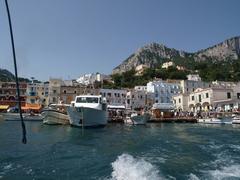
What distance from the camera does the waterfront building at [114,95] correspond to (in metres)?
95.0

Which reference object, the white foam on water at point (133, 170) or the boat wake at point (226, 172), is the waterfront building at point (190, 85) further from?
the boat wake at point (226, 172)

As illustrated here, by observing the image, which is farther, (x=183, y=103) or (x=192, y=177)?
(x=183, y=103)

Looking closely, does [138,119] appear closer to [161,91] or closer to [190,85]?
[161,91]

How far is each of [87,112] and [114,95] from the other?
54.3 meters

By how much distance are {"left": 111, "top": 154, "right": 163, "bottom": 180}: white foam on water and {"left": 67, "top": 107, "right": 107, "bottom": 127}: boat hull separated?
1020 inches

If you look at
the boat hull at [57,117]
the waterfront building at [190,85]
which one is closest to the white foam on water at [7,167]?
the boat hull at [57,117]

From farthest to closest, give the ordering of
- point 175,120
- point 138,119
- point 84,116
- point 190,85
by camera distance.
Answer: point 190,85 → point 175,120 → point 138,119 → point 84,116

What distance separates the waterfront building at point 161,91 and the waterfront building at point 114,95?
31.9 feet

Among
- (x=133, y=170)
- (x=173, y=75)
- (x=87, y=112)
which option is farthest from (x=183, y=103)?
(x=133, y=170)

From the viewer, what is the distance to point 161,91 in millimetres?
103688

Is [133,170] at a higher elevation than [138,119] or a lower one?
lower

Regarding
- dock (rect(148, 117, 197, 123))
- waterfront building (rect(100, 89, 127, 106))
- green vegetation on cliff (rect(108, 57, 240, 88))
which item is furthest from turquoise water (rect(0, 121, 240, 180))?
green vegetation on cliff (rect(108, 57, 240, 88))

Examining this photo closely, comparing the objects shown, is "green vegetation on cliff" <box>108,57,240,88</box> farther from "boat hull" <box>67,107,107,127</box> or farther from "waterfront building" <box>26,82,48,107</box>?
"boat hull" <box>67,107,107,127</box>

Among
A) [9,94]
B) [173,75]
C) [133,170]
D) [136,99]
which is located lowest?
[133,170]
